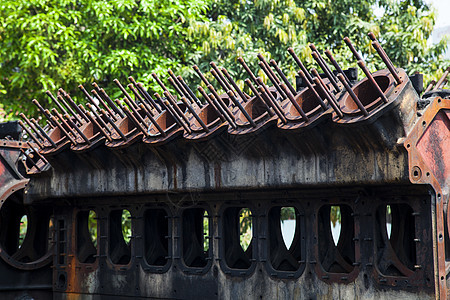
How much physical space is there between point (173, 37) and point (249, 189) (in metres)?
12.2

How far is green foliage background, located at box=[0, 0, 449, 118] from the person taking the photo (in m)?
19.9

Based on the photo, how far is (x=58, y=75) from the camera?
20.8 meters

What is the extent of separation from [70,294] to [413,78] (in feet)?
22.4

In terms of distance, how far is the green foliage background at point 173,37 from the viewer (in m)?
19.9

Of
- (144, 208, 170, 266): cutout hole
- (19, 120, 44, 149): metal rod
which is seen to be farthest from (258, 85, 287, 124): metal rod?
(19, 120, 44, 149): metal rod

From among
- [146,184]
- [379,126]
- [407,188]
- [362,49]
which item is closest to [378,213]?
[407,188]

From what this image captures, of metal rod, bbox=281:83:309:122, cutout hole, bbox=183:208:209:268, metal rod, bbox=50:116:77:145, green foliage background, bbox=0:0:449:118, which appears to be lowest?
cutout hole, bbox=183:208:209:268

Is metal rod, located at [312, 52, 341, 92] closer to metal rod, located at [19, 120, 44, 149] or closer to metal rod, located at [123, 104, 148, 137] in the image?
metal rod, located at [123, 104, 148, 137]

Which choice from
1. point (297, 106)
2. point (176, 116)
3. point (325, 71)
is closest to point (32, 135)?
point (176, 116)

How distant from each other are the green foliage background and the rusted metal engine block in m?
6.99

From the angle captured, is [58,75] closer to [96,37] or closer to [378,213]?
[96,37]

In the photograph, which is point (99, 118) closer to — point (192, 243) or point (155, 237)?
point (155, 237)

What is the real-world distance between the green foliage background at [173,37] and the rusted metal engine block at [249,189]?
22.9 feet

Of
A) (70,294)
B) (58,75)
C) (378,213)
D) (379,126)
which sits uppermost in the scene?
(58,75)
